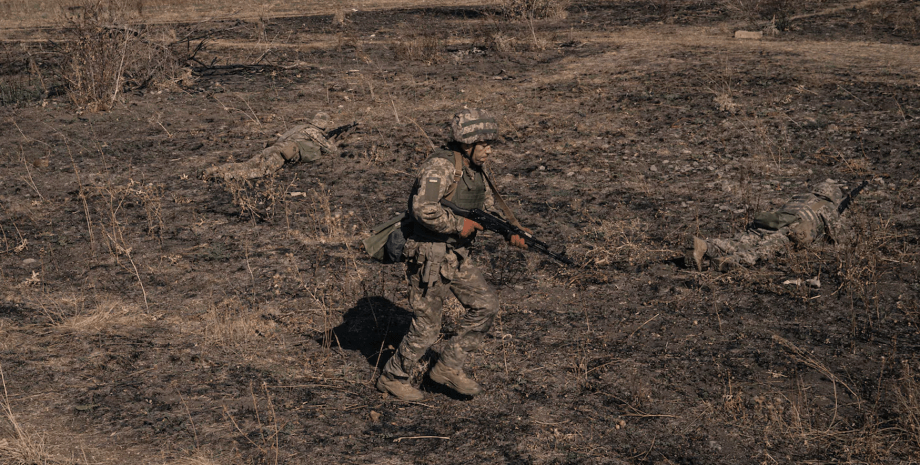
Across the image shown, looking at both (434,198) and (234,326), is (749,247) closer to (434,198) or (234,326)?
(434,198)

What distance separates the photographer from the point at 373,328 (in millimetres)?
6121

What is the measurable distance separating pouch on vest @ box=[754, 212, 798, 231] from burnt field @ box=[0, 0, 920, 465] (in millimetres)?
340

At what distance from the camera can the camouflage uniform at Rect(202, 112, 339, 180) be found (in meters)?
8.98

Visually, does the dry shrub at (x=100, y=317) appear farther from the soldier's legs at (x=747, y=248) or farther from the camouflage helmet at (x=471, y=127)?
the soldier's legs at (x=747, y=248)

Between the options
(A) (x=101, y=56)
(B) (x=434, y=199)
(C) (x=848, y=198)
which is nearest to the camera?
(B) (x=434, y=199)

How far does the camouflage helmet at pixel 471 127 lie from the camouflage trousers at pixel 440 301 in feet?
2.35

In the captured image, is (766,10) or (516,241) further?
(766,10)

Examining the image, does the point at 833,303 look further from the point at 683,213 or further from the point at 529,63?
the point at 529,63

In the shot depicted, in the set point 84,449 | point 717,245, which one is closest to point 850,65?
point 717,245

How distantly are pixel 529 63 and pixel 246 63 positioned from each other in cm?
539

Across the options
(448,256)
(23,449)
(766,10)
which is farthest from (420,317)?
(766,10)

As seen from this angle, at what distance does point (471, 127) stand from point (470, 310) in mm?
1258

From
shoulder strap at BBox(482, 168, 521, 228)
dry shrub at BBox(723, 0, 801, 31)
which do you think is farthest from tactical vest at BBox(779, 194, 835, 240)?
dry shrub at BBox(723, 0, 801, 31)

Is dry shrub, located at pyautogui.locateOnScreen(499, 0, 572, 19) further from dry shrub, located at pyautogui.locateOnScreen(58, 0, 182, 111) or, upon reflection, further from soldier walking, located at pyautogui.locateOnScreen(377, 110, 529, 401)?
soldier walking, located at pyautogui.locateOnScreen(377, 110, 529, 401)
